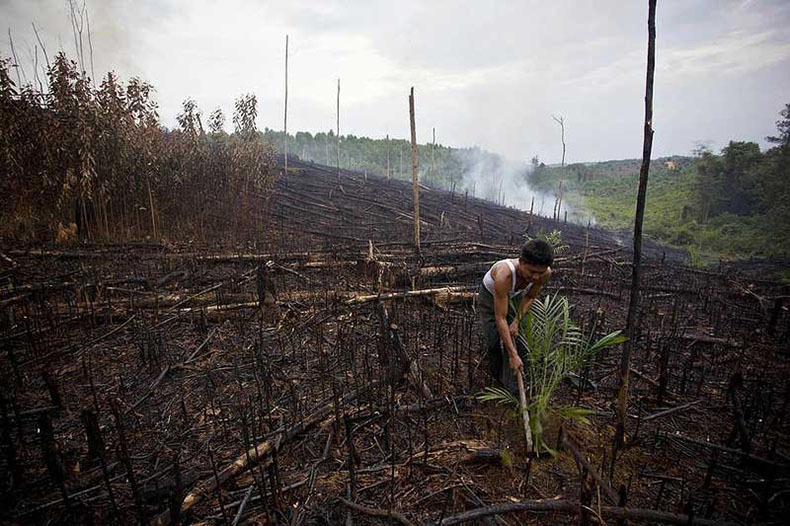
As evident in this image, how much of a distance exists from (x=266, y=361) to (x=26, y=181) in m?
8.91

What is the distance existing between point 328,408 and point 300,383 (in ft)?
2.42

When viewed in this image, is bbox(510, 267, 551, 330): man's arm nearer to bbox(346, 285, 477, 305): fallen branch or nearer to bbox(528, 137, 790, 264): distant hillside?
bbox(346, 285, 477, 305): fallen branch

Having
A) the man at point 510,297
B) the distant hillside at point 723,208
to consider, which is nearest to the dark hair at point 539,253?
the man at point 510,297

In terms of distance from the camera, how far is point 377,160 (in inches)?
2223

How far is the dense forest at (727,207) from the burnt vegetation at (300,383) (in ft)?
40.3

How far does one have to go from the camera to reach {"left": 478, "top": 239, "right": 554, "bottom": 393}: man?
2.79 metres

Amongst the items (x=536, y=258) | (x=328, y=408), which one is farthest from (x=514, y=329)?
(x=328, y=408)

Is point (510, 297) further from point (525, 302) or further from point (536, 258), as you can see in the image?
point (536, 258)

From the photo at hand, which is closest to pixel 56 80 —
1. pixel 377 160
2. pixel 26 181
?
pixel 26 181

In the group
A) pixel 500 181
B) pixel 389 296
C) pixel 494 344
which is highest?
pixel 500 181

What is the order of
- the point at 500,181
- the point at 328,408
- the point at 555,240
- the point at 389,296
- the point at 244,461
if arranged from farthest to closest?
the point at 500,181 → the point at 555,240 → the point at 389,296 → the point at 328,408 → the point at 244,461

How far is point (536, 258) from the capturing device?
2738mm

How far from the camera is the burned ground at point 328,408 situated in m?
2.19

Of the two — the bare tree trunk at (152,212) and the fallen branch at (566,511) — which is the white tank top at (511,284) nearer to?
the fallen branch at (566,511)
